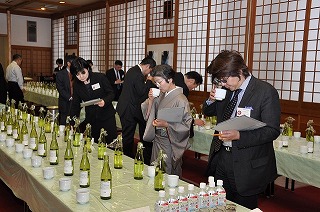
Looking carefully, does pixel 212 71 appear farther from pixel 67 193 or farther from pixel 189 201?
pixel 67 193

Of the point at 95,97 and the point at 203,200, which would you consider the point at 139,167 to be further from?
the point at 95,97

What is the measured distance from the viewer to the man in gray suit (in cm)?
192

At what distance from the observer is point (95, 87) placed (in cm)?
368

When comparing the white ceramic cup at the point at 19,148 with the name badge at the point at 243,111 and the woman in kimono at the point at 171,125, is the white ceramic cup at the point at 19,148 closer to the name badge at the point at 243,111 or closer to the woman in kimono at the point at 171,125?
the woman in kimono at the point at 171,125

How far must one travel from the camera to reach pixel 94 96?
12.2 ft

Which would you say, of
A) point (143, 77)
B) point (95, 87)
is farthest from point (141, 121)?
point (95, 87)

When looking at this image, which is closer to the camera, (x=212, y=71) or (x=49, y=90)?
(x=212, y=71)

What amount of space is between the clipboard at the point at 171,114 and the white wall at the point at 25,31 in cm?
1167

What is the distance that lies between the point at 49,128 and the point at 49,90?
4.68 metres

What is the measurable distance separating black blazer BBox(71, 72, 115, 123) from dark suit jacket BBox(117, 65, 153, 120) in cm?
68

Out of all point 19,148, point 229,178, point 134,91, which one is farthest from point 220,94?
point 134,91

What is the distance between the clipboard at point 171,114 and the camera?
2.72 meters

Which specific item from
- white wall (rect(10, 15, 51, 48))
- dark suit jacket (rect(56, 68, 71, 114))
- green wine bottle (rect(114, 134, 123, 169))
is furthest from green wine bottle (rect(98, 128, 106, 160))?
white wall (rect(10, 15, 51, 48))

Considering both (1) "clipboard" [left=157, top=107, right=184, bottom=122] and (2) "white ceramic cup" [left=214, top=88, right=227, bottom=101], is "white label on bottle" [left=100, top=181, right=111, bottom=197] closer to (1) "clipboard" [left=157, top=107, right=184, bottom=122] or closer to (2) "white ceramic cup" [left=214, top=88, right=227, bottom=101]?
(2) "white ceramic cup" [left=214, top=88, right=227, bottom=101]
